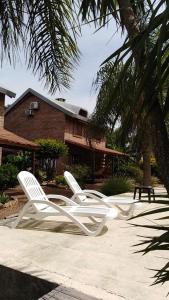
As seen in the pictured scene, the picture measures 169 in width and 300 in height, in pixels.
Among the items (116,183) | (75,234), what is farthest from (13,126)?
(75,234)

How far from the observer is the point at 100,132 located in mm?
22188

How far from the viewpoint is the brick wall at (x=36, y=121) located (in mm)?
31438

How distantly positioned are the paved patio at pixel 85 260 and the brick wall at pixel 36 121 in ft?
79.1

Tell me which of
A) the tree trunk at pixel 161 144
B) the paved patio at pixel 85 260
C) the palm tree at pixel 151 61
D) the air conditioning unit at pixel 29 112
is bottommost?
the paved patio at pixel 85 260

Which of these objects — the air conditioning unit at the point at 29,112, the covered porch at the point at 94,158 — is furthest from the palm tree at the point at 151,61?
the air conditioning unit at the point at 29,112

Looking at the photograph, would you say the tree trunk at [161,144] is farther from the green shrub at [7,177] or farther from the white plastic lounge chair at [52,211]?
the green shrub at [7,177]

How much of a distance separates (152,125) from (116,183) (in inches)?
597

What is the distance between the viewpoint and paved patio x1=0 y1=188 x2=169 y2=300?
4043 mm

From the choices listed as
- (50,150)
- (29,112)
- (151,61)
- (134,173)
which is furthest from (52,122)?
(151,61)

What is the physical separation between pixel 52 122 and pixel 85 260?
88.4 ft

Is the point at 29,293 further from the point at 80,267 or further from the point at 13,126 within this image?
the point at 13,126

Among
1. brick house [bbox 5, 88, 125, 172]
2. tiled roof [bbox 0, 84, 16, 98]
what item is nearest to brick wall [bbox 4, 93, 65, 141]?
brick house [bbox 5, 88, 125, 172]

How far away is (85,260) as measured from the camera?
16.9 feet

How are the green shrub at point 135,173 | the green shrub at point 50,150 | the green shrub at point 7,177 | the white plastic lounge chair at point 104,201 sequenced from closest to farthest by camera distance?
1. the white plastic lounge chair at point 104,201
2. the green shrub at point 7,177
3. the green shrub at point 50,150
4. the green shrub at point 135,173
